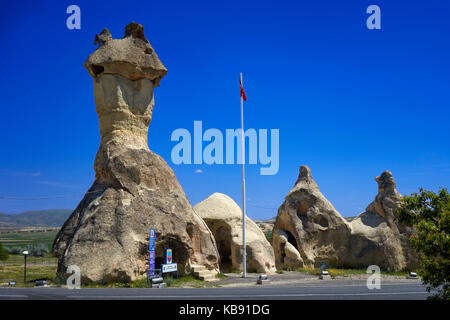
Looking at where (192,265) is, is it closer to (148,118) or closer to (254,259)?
(254,259)

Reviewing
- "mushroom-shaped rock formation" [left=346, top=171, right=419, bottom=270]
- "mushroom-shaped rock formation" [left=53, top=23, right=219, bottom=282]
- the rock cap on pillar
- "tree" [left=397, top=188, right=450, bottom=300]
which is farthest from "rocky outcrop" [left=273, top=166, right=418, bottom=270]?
"tree" [left=397, top=188, right=450, bottom=300]

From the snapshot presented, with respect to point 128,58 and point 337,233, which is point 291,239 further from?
point 128,58

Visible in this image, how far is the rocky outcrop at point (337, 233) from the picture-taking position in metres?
28.7

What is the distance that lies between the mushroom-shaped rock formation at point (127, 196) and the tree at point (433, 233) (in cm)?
1219

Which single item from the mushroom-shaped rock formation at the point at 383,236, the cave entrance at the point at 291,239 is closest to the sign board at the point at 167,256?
the cave entrance at the point at 291,239

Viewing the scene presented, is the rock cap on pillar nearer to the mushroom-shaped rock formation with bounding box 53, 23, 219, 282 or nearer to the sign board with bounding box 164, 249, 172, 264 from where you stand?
the mushroom-shaped rock formation with bounding box 53, 23, 219, 282

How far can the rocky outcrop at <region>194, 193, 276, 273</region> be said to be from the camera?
2666 cm

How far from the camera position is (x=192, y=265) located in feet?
70.3

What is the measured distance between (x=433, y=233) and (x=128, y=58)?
17764 millimetres

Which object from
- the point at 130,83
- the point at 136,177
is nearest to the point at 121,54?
the point at 130,83

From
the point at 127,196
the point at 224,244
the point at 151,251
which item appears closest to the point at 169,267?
the point at 151,251

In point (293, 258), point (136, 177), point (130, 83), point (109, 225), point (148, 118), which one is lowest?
point (293, 258)
